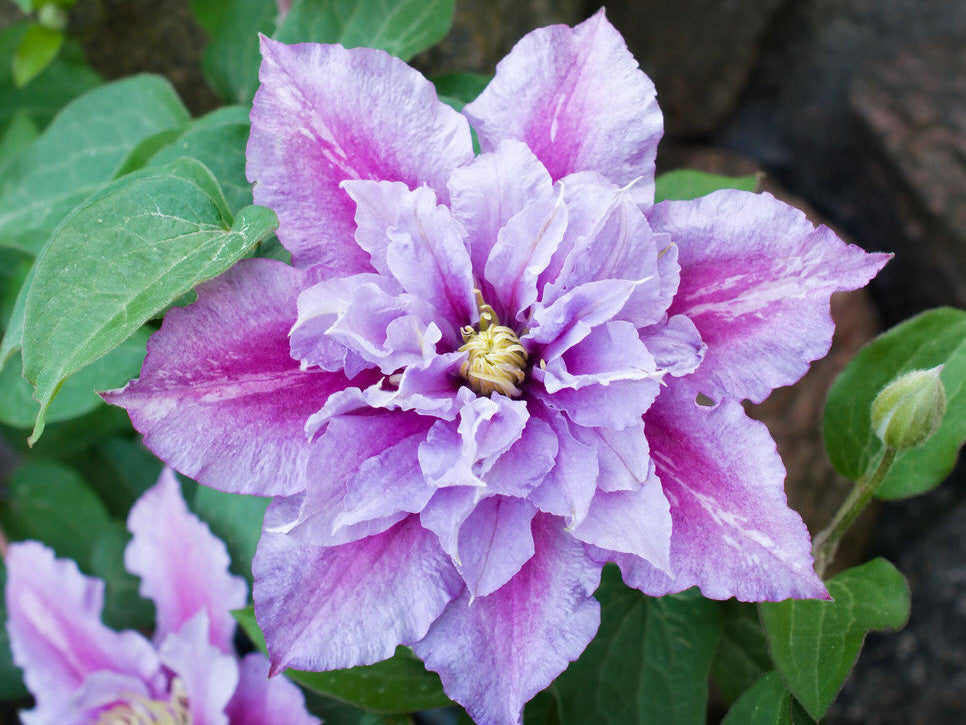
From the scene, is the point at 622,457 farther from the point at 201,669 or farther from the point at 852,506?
the point at 201,669

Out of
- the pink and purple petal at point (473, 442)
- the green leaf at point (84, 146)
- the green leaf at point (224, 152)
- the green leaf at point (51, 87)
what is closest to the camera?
the pink and purple petal at point (473, 442)

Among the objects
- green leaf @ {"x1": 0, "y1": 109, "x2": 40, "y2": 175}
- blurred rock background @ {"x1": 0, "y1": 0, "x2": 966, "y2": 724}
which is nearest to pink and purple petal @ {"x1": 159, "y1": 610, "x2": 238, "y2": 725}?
green leaf @ {"x1": 0, "y1": 109, "x2": 40, "y2": 175}

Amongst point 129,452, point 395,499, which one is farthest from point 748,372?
point 129,452

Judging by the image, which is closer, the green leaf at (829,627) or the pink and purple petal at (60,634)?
the green leaf at (829,627)

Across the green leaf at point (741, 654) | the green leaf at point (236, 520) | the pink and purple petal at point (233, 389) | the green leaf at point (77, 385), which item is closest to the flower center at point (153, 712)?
the green leaf at point (236, 520)

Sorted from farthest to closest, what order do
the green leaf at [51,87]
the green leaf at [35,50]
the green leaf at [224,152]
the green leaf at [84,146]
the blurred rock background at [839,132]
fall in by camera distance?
the blurred rock background at [839,132], the green leaf at [51,87], the green leaf at [35,50], the green leaf at [84,146], the green leaf at [224,152]

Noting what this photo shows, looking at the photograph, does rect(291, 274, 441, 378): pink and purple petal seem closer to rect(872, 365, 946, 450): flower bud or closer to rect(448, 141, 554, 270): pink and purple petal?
rect(448, 141, 554, 270): pink and purple petal

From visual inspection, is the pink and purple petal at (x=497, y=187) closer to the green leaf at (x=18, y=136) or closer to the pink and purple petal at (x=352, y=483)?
the pink and purple petal at (x=352, y=483)

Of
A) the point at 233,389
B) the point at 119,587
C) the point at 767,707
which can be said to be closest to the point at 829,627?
the point at 767,707
